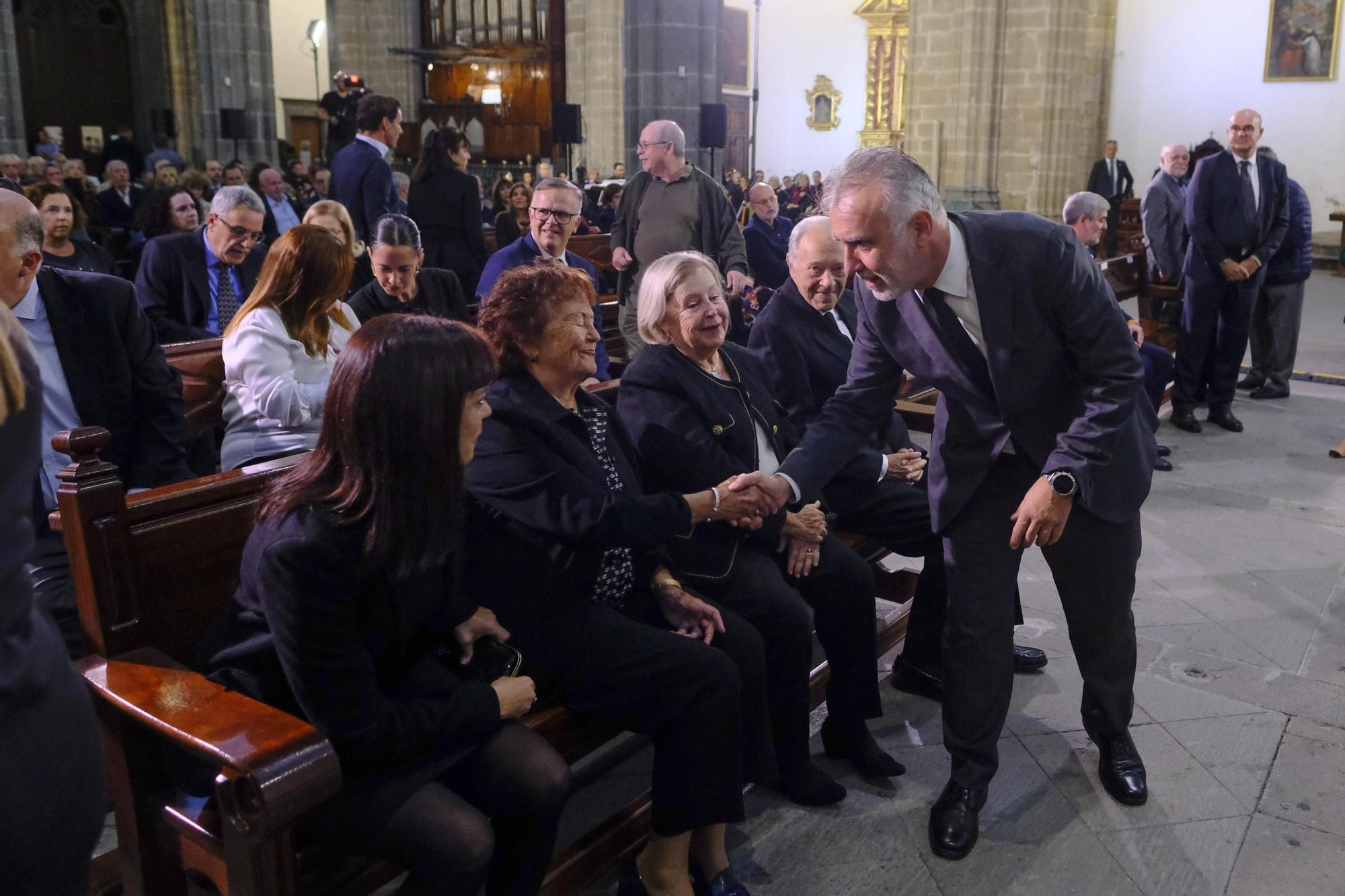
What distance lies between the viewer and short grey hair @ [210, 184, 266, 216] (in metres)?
4.09

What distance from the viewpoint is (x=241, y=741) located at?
5.26 feet

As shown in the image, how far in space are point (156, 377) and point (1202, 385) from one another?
5.59 m

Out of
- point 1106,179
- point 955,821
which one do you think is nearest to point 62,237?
point 955,821

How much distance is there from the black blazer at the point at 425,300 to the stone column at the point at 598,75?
39.8 ft

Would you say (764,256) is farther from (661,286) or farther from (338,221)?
(661,286)

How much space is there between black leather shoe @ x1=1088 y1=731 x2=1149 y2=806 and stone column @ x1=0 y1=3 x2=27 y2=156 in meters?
11.5

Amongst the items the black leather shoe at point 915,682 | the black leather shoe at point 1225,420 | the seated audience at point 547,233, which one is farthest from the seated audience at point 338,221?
the black leather shoe at point 1225,420

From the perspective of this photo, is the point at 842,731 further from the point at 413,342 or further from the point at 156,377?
the point at 156,377

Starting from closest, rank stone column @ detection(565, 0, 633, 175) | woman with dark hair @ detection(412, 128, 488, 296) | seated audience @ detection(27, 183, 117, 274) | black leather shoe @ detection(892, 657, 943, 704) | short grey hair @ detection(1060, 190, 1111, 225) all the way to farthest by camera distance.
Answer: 1. black leather shoe @ detection(892, 657, 943, 704)
2. seated audience @ detection(27, 183, 117, 274)
3. short grey hair @ detection(1060, 190, 1111, 225)
4. woman with dark hair @ detection(412, 128, 488, 296)
5. stone column @ detection(565, 0, 633, 175)

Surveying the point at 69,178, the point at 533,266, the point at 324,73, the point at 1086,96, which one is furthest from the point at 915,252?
the point at 324,73

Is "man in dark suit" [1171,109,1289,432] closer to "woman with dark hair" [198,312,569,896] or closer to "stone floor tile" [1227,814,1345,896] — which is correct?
"stone floor tile" [1227,814,1345,896]

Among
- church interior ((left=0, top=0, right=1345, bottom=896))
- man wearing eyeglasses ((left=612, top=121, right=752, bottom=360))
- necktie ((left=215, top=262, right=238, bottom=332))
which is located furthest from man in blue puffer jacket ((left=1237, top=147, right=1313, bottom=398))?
necktie ((left=215, top=262, right=238, bottom=332))

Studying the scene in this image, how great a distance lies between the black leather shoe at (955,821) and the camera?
2.50 metres

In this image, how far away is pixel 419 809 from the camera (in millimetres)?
1822
